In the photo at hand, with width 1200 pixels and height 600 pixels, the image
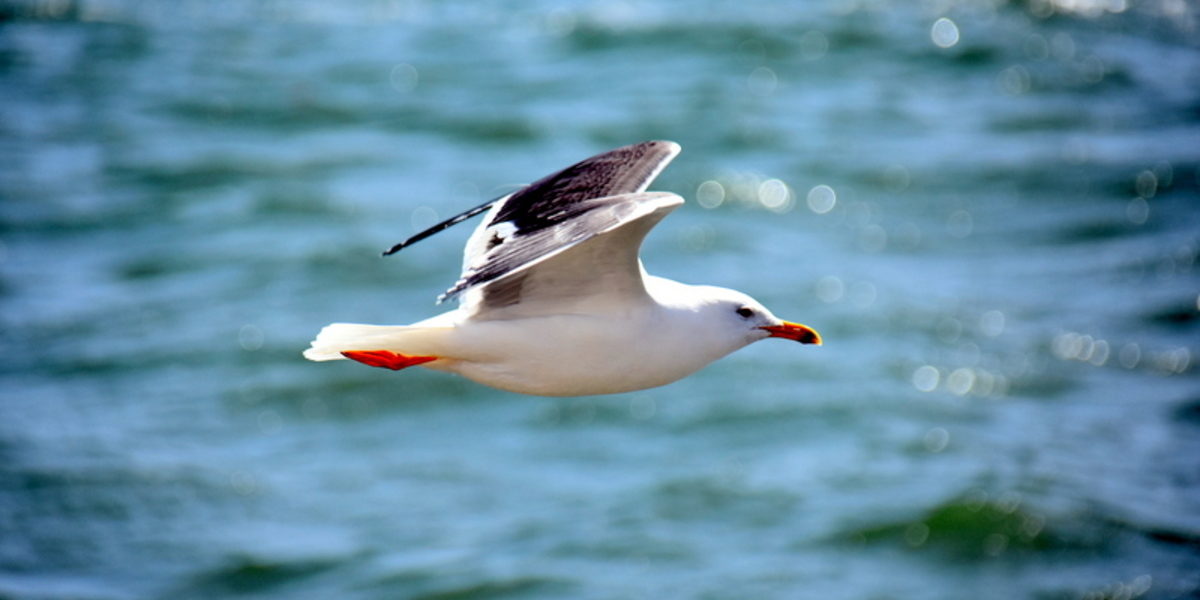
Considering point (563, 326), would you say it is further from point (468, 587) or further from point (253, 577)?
point (253, 577)

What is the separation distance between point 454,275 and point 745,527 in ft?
17.3

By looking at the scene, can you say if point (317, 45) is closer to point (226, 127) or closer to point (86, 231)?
point (226, 127)

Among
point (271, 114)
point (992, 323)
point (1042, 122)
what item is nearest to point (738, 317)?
point (992, 323)

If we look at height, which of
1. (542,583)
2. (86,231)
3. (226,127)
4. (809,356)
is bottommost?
(542,583)

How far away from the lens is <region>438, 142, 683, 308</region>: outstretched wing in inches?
199

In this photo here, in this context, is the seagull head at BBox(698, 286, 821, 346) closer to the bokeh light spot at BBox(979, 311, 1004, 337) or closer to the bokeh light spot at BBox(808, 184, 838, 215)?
the bokeh light spot at BBox(979, 311, 1004, 337)

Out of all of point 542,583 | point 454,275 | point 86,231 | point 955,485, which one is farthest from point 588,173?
point 86,231

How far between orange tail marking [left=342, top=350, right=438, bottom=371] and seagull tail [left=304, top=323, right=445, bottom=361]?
2 centimetres

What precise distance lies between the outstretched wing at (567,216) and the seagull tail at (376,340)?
0.27 m

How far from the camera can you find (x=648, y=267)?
16781 millimetres

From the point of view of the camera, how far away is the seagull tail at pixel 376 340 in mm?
5832

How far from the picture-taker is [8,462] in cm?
1441

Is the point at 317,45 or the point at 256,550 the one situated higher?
the point at 317,45

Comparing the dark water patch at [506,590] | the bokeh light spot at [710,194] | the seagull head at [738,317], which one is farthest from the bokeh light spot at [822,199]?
the seagull head at [738,317]
